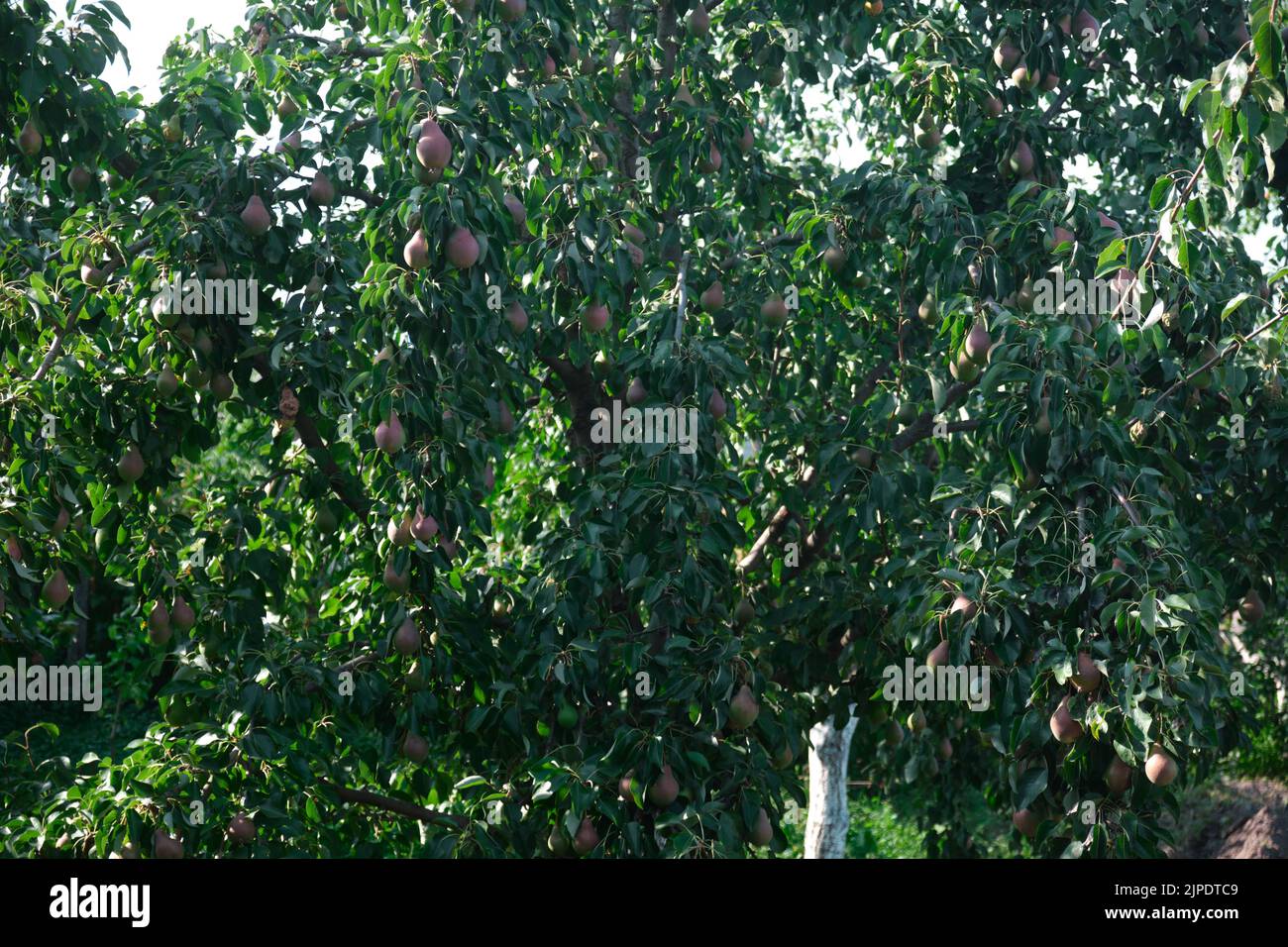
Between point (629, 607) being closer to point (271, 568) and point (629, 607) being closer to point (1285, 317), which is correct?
point (271, 568)

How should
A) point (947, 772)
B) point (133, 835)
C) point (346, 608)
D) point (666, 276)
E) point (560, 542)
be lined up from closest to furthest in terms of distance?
point (133, 835) < point (560, 542) < point (666, 276) < point (346, 608) < point (947, 772)

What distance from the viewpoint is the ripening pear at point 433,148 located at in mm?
3525

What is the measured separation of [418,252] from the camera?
11.5ft

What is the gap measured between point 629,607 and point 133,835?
156 cm

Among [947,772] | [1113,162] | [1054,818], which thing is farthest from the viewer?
[1113,162]

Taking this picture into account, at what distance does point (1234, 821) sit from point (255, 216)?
7590 mm

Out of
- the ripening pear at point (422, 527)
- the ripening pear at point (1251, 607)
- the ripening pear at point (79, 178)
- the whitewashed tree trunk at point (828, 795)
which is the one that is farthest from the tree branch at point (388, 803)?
the whitewashed tree trunk at point (828, 795)

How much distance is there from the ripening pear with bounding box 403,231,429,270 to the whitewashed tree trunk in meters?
4.42

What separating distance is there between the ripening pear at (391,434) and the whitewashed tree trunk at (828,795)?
13.6 feet

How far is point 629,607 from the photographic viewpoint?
4164mm

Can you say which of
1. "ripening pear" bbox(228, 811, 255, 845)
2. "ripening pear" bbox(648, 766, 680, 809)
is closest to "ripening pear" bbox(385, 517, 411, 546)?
"ripening pear" bbox(228, 811, 255, 845)

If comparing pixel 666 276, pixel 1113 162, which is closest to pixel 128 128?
pixel 666 276

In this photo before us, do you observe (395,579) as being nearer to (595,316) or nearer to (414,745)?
(414,745)

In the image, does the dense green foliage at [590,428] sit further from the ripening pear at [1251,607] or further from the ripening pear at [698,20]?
the ripening pear at [1251,607]
